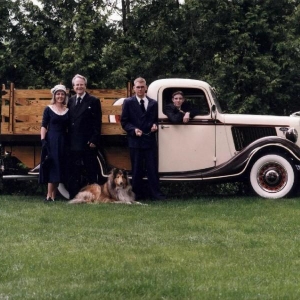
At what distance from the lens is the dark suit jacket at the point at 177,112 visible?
11953 mm

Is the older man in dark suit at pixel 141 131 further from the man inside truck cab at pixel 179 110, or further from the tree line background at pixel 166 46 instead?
the tree line background at pixel 166 46

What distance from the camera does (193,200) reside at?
1198 cm

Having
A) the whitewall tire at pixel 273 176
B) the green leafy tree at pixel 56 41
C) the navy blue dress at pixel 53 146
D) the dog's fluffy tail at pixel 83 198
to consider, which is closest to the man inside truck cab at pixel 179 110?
the whitewall tire at pixel 273 176

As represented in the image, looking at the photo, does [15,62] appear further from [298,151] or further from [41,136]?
[298,151]

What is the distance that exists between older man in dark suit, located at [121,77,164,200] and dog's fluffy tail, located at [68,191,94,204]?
0.74m

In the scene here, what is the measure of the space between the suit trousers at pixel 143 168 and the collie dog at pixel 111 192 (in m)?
0.20

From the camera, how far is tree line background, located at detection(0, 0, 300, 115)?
15883 millimetres

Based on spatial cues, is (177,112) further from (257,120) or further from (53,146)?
(53,146)

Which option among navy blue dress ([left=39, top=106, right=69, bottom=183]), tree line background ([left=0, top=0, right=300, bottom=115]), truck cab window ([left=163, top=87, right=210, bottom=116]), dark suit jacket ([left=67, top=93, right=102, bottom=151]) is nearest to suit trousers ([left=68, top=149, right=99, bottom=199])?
dark suit jacket ([left=67, top=93, right=102, bottom=151])

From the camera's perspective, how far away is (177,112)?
12.0 metres

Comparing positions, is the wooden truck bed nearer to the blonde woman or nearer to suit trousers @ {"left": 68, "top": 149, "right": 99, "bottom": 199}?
suit trousers @ {"left": 68, "top": 149, "right": 99, "bottom": 199}

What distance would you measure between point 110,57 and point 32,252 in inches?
363

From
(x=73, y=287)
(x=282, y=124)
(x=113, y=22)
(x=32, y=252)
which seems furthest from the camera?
(x=113, y=22)

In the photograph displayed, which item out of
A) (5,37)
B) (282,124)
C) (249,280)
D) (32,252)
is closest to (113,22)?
(5,37)
